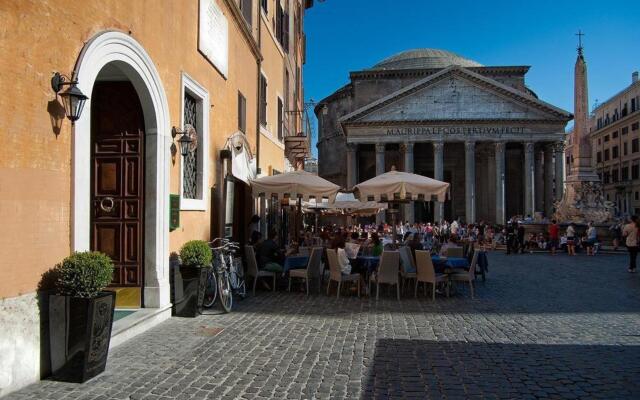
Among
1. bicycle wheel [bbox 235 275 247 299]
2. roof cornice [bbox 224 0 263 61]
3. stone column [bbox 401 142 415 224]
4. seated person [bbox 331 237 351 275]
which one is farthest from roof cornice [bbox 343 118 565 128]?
bicycle wheel [bbox 235 275 247 299]

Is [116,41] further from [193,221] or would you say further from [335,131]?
A: [335,131]

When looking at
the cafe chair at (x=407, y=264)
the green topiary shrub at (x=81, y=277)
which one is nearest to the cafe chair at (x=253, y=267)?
the cafe chair at (x=407, y=264)

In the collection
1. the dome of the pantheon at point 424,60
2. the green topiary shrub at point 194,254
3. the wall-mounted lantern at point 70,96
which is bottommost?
the green topiary shrub at point 194,254

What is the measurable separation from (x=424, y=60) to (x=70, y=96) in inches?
2087

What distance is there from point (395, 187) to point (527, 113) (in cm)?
3326

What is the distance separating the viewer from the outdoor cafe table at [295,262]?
32.1ft

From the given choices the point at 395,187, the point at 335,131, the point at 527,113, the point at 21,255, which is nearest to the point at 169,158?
the point at 21,255

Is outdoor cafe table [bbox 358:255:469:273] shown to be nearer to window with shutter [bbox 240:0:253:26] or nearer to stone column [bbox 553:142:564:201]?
window with shutter [bbox 240:0:253:26]

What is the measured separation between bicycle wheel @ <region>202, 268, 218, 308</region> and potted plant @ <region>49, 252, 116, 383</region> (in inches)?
121

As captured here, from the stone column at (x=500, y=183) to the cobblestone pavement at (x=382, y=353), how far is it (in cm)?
3188

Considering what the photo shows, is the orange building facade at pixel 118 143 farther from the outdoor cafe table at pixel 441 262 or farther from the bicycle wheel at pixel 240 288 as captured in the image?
the outdoor cafe table at pixel 441 262

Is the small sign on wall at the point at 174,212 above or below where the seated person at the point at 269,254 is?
above

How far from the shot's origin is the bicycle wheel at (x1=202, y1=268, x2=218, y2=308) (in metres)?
7.37

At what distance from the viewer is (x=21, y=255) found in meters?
4.01
